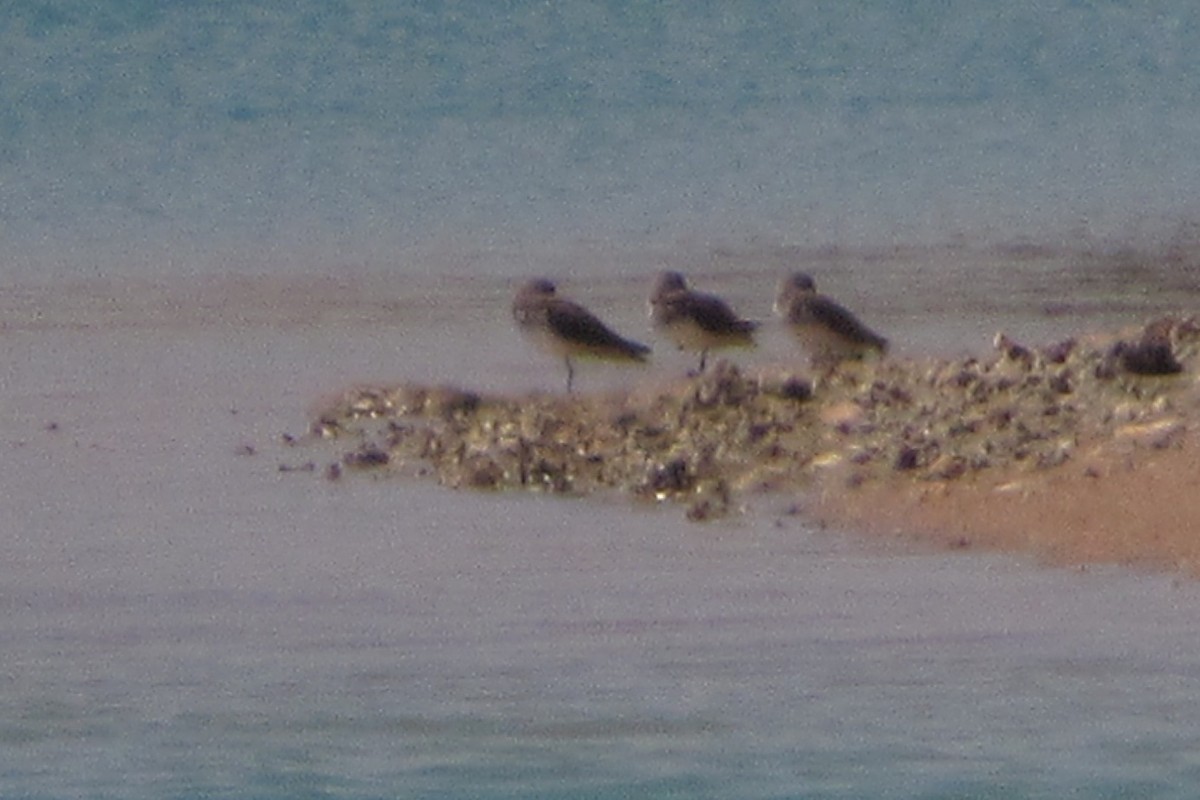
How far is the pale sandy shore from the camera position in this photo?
972 cm

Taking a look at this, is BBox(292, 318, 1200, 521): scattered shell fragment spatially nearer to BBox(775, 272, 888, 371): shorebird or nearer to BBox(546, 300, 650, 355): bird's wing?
BBox(775, 272, 888, 371): shorebird

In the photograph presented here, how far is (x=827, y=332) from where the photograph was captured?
44.0ft

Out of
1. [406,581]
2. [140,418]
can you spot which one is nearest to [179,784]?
[406,581]

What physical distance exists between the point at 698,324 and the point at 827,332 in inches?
25.5

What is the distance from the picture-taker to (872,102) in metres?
30.3

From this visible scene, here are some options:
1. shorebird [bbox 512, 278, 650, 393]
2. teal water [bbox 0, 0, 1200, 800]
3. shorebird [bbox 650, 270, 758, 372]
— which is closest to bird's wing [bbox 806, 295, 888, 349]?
shorebird [bbox 650, 270, 758, 372]

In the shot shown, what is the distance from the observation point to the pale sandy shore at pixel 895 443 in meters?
9.72

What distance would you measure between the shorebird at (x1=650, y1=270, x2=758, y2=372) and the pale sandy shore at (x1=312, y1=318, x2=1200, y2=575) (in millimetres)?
937

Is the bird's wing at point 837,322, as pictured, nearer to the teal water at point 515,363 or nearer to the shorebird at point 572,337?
the shorebird at point 572,337

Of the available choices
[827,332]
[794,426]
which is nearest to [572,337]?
[827,332]

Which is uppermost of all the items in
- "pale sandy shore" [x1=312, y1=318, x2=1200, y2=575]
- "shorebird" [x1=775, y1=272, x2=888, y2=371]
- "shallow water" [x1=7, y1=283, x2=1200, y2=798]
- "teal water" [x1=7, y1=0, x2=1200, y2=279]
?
"teal water" [x1=7, y1=0, x2=1200, y2=279]

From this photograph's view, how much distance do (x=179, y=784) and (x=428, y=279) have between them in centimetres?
1216

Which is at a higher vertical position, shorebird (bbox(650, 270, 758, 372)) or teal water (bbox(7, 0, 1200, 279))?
teal water (bbox(7, 0, 1200, 279))

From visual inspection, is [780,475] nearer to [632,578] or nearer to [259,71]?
[632,578]
